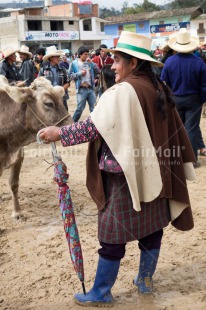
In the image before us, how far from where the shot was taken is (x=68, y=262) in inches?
136

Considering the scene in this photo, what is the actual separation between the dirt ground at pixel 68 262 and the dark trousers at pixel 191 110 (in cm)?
94

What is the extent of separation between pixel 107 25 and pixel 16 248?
57.4m

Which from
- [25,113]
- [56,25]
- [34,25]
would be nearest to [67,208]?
[25,113]

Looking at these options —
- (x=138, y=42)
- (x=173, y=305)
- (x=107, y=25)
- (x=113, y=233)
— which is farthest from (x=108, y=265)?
(x=107, y=25)

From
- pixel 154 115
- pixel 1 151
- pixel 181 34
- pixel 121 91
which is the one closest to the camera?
pixel 121 91

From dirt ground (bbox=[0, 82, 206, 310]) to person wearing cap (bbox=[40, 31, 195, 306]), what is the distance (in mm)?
307

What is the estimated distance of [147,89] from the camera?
231 centimetres

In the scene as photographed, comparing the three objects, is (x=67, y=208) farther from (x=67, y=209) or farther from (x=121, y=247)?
(x=121, y=247)

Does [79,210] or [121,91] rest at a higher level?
[121,91]

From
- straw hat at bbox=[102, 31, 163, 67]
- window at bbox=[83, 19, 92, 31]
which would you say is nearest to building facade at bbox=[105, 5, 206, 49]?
window at bbox=[83, 19, 92, 31]

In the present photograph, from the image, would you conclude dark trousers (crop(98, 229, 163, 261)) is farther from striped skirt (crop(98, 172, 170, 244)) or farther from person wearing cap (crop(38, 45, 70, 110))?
person wearing cap (crop(38, 45, 70, 110))

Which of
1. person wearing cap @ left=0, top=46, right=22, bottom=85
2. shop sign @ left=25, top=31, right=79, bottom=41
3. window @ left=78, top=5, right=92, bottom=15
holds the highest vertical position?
window @ left=78, top=5, right=92, bottom=15

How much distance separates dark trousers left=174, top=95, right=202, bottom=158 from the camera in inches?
220

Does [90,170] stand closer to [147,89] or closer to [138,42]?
[147,89]
